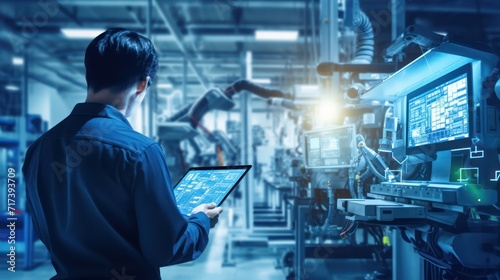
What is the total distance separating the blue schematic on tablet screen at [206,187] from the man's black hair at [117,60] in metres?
0.46

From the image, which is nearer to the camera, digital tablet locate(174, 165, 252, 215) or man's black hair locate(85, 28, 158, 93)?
man's black hair locate(85, 28, 158, 93)

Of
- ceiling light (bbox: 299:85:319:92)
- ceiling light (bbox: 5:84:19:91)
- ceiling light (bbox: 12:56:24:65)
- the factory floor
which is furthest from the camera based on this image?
ceiling light (bbox: 5:84:19:91)

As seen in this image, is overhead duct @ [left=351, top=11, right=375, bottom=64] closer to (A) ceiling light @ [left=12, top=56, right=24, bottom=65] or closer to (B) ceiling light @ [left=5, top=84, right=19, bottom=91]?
(A) ceiling light @ [left=12, top=56, right=24, bottom=65]

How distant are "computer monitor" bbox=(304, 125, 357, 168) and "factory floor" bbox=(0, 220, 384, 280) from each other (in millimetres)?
1283

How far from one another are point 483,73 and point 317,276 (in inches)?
111

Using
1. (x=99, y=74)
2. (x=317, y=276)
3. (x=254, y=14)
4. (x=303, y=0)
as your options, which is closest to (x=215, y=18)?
(x=254, y=14)

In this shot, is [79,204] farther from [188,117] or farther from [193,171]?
[188,117]

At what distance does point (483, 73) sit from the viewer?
1.49m

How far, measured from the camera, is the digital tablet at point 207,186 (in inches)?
50.6

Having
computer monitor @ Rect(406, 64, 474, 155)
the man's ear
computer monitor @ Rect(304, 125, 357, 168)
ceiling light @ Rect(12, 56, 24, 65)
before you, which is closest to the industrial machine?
computer monitor @ Rect(406, 64, 474, 155)

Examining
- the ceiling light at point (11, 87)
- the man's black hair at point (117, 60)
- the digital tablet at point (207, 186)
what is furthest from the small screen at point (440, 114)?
the ceiling light at point (11, 87)

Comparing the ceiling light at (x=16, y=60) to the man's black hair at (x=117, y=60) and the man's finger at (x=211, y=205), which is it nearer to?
the man's black hair at (x=117, y=60)

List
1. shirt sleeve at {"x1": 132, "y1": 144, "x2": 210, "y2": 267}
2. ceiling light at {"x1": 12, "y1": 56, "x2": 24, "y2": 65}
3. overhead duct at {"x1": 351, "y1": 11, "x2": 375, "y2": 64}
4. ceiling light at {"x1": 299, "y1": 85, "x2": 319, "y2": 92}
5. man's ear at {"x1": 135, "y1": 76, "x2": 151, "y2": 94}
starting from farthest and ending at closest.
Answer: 1. ceiling light at {"x1": 12, "y1": 56, "x2": 24, "y2": 65}
2. ceiling light at {"x1": 299, "y1": 85, "x2": 319, "y2": 92}
3. overhead duct at {"x1": 351, "y1": 11, "x2": 375, "y2": 64}
4. man's ear at {"x1": 135, "y1": 76, "x2": 151, "y2": 94}
5. shirt sleeve at {"x1": 132, "y1": 144, "x2": 210, "y2": 267}

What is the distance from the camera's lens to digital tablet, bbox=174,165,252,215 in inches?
50.6
